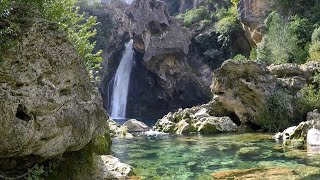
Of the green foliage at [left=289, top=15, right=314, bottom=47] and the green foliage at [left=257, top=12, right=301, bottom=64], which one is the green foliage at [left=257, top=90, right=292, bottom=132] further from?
the green foliage at [left=289, top=15, right=314, bottom=47]

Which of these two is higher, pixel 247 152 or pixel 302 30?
pixel 302 30

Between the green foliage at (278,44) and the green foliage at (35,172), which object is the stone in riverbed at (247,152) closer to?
the green foliage at (35,172)

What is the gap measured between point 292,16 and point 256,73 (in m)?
17.2

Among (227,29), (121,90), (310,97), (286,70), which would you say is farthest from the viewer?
(121,90)

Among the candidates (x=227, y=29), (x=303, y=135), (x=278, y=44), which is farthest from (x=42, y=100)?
(x=227, y=29)

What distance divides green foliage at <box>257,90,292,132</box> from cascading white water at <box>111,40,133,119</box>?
29741 millimetres

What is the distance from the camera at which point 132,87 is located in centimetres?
5412

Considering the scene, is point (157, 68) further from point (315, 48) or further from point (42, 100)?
point (42, 100)

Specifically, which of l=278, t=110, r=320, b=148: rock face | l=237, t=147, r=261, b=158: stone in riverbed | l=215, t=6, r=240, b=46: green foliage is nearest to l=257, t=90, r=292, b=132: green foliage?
l=278, t=110, r=320, b=148: rock face

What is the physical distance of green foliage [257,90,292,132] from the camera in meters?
25.5

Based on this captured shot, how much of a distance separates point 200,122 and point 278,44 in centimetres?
1360

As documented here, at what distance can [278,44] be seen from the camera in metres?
36.0

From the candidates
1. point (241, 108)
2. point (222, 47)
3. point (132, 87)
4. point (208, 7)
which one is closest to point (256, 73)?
point (241, 108)

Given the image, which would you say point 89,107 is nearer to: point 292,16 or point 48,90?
point 48,90
